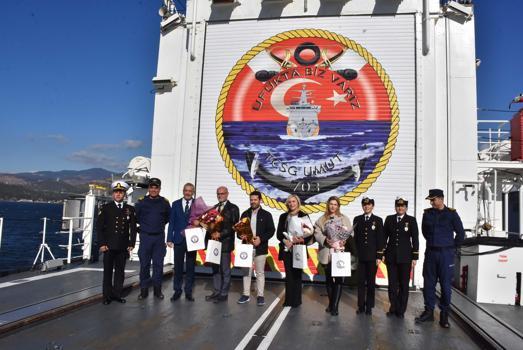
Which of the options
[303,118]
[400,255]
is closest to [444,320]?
[400,255]

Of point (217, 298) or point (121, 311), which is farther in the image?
point (217, 298)

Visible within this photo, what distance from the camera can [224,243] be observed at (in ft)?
21.8

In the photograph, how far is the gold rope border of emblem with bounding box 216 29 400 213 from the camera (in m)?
8.72

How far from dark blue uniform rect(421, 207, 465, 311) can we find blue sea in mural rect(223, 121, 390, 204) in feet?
10.0

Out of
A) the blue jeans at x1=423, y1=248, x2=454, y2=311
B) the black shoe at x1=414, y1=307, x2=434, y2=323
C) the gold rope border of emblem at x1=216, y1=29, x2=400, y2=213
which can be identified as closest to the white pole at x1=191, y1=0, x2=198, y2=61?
the gold rope border of emblem at x1=216, y1=29, x2=400, y2=213

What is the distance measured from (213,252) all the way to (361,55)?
5.25 metres

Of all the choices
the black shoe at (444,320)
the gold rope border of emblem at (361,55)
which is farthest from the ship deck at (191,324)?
the gold rope border of emblem at (361,55)

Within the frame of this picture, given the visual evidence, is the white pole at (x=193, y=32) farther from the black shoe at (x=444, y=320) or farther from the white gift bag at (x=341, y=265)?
the black shoe at (x=444, y=320)

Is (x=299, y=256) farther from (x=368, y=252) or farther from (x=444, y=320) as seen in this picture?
(x=444, y=320)

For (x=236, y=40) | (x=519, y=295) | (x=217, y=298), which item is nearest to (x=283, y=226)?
(x=217, y=298)

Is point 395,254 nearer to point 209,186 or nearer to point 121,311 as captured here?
point 121,311

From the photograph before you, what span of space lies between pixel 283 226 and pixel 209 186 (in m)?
3.22

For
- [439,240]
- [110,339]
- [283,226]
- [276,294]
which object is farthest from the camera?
[276,294]

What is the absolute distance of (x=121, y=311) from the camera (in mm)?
5832
